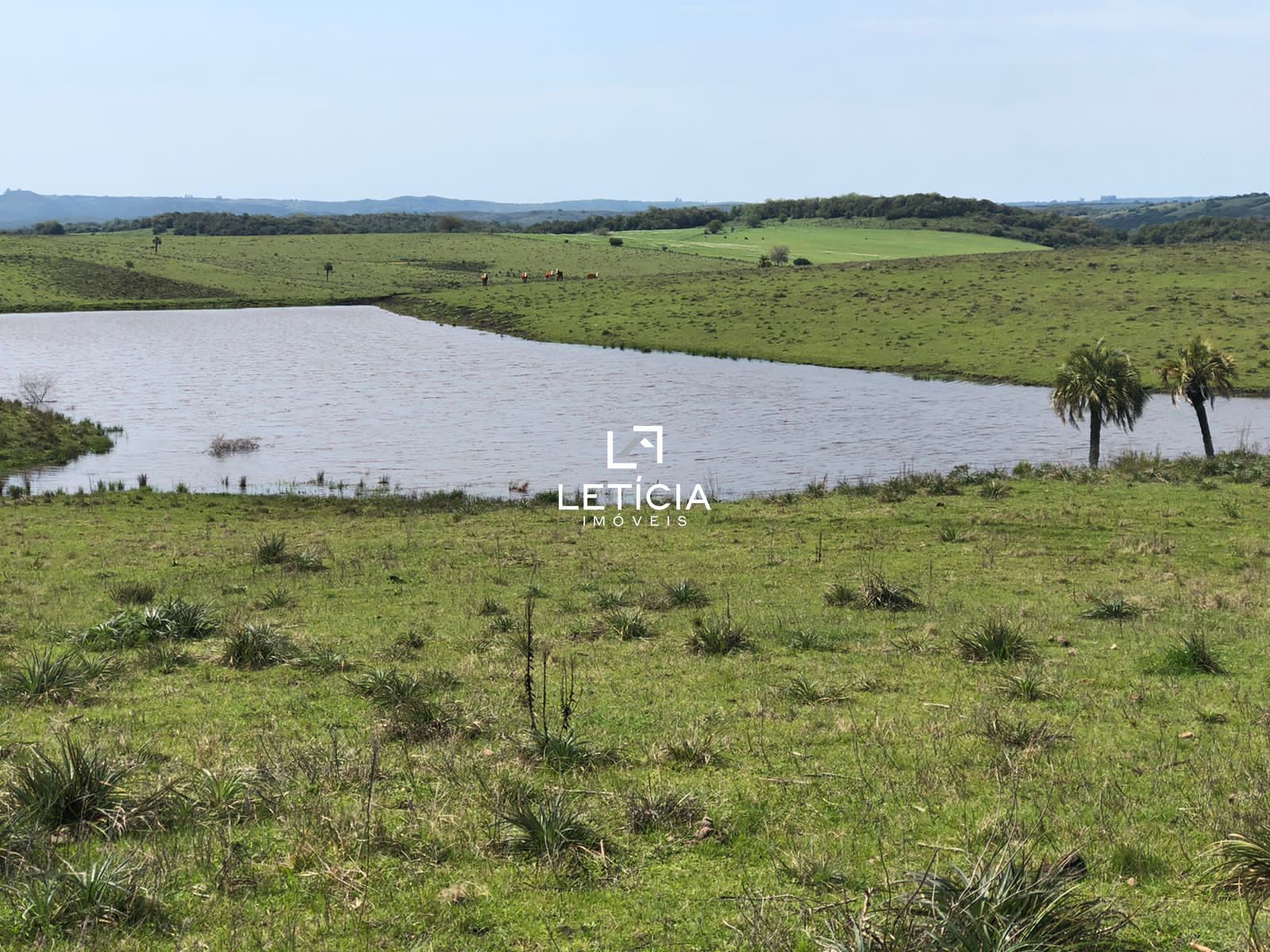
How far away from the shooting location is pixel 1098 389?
45.1 m

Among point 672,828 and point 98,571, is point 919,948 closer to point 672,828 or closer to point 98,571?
point 672,828

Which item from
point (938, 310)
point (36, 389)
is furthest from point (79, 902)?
point (938, 310)

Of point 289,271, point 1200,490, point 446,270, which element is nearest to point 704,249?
point 446,270

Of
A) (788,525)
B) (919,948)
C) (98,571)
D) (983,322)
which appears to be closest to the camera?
(919,948)

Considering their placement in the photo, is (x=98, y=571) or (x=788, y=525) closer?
(x=98, y=571)

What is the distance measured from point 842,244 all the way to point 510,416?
411 feet

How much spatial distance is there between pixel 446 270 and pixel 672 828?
15364cm

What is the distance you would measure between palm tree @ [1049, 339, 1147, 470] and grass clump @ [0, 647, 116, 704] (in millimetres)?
39758

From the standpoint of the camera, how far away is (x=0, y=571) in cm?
2352

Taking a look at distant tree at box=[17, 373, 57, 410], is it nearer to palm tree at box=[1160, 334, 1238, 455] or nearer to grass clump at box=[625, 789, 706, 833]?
palm tree at box=[1160, 334, 1238, 455]

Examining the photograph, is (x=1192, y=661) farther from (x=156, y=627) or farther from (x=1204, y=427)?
(x=1204, y=427)

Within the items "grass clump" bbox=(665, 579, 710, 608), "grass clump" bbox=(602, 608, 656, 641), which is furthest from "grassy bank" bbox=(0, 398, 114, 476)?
"grass clump" bbox=(602, 608, 656, 641)

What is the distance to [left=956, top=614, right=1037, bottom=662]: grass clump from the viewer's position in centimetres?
1509

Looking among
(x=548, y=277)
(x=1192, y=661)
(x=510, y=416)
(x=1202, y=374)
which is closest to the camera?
(x=1192, y=661)
